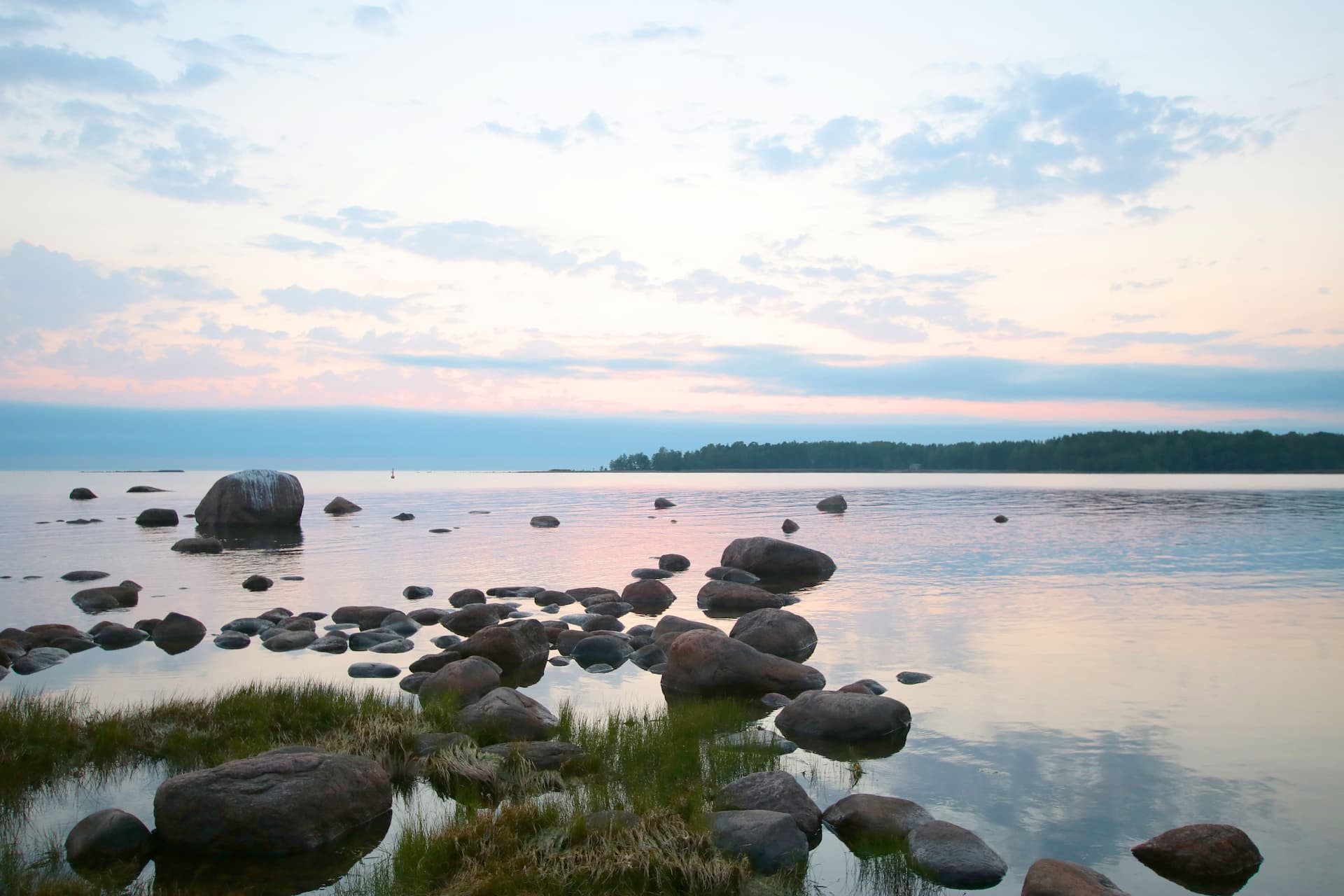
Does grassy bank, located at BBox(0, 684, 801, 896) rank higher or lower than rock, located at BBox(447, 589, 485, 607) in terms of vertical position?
higher

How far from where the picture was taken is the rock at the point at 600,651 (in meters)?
16.8

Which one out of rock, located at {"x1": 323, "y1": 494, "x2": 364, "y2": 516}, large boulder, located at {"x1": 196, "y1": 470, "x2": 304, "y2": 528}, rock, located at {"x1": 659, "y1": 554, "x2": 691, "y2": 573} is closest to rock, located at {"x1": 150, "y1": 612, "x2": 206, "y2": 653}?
rock, located at {"x1": 659, "y1": 554, "x2": 691, "y2": 573}

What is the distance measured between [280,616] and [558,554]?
16663mm

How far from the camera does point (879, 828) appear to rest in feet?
27.5

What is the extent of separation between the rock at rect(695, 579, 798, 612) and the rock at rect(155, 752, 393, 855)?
1482 centimetres

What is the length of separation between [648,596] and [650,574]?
19.0 ft

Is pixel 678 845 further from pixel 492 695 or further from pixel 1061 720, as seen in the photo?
pixel 1061 720

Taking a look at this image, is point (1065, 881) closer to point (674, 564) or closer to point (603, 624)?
point (603, 624)

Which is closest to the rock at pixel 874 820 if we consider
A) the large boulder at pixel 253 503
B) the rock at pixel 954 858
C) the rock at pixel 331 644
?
the rock at pixel 954 858

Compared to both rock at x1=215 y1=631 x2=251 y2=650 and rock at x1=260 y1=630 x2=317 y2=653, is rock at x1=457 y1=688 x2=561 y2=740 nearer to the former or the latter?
rock at x1=260 y1=630 x2=317 y2=653

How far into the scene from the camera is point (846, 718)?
11656mm

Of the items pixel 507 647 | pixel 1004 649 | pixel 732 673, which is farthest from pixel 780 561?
pixel 732 673

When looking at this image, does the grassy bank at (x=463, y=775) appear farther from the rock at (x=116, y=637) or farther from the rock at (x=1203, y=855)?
the rock at (x=116, y=637)

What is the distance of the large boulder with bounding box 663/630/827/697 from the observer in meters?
14.1
